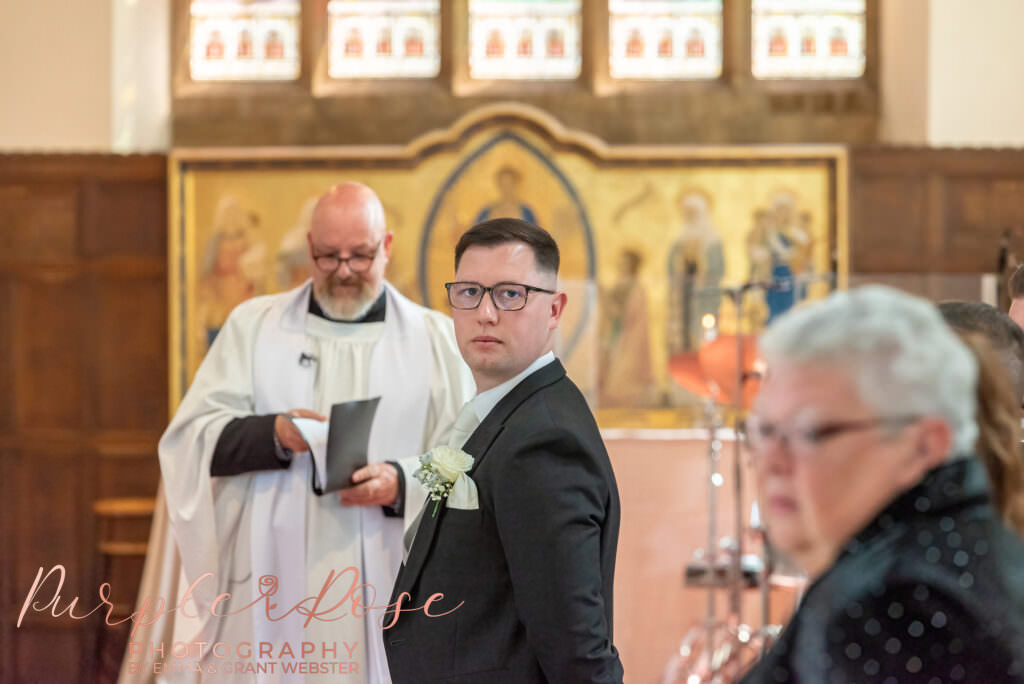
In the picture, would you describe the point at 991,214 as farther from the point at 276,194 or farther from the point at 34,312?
the point at 34,312

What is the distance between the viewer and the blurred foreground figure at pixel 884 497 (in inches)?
46.5

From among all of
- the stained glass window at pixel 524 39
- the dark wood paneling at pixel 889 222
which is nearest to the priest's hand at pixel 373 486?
the dark wood paneling at pixel 889 222

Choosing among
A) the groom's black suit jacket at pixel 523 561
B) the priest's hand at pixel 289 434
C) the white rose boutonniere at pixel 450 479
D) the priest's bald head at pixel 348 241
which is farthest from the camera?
the priest's bald head at pixel 348 241

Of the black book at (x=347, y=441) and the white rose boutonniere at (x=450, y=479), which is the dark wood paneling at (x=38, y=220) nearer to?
the black book at (x=347, y=441)

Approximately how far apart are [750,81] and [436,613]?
288 inches

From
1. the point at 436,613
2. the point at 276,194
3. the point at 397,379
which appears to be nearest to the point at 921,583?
the point at 436,613

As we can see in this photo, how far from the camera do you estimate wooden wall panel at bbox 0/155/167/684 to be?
796 cm

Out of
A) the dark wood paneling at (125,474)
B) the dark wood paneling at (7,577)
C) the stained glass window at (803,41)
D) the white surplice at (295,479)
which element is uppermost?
the stained glass window at (803,41)

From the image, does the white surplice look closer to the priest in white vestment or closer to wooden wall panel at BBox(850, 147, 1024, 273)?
the priest in white vestment

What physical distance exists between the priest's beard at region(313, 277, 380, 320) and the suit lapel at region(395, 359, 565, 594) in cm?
160

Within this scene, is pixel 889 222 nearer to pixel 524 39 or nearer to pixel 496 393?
pixel 524 39

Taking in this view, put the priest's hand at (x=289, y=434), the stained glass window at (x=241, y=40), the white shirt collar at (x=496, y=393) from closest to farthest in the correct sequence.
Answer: the white shirt collar at (x=496, y=393) < the priest's hand at (x=289, y=434) < the stained glass window at (x=241, y=40)

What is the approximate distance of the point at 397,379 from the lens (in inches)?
154

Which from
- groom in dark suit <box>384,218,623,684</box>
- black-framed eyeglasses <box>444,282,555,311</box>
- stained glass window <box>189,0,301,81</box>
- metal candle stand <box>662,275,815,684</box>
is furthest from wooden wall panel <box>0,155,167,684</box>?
groom in dark suit <box>384,218,623,684</box>
